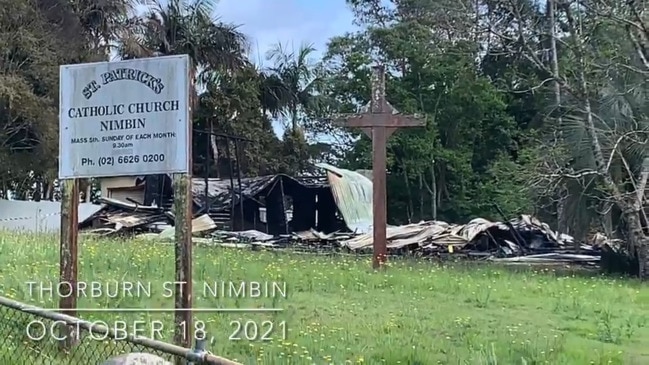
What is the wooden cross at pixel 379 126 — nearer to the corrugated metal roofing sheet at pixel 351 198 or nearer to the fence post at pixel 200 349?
the fence post at pixel 200 349

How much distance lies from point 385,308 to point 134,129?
3498mm

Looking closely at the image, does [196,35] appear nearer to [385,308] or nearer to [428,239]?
[428,239]

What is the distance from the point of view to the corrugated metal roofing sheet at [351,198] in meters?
23.1

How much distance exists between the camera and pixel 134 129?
5613mm

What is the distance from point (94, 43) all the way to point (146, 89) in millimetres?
19361

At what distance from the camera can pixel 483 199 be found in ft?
103

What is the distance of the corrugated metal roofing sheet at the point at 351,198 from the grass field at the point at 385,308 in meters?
10.4

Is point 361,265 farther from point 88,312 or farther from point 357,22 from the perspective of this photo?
point 357,22

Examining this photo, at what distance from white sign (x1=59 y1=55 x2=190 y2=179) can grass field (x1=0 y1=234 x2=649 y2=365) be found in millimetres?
1449

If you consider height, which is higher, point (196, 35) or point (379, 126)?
point (196, 35)

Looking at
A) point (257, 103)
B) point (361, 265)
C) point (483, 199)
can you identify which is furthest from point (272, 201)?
point (361, 265)

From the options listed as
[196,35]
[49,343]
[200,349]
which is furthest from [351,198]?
[200,349]

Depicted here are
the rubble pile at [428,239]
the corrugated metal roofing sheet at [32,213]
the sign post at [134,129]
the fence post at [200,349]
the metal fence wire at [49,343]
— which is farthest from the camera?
the corrugated metal roofing sheet at [32,213]

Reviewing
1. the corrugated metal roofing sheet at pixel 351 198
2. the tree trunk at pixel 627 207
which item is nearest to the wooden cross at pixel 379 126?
the tree trunk at pixel 627 207
